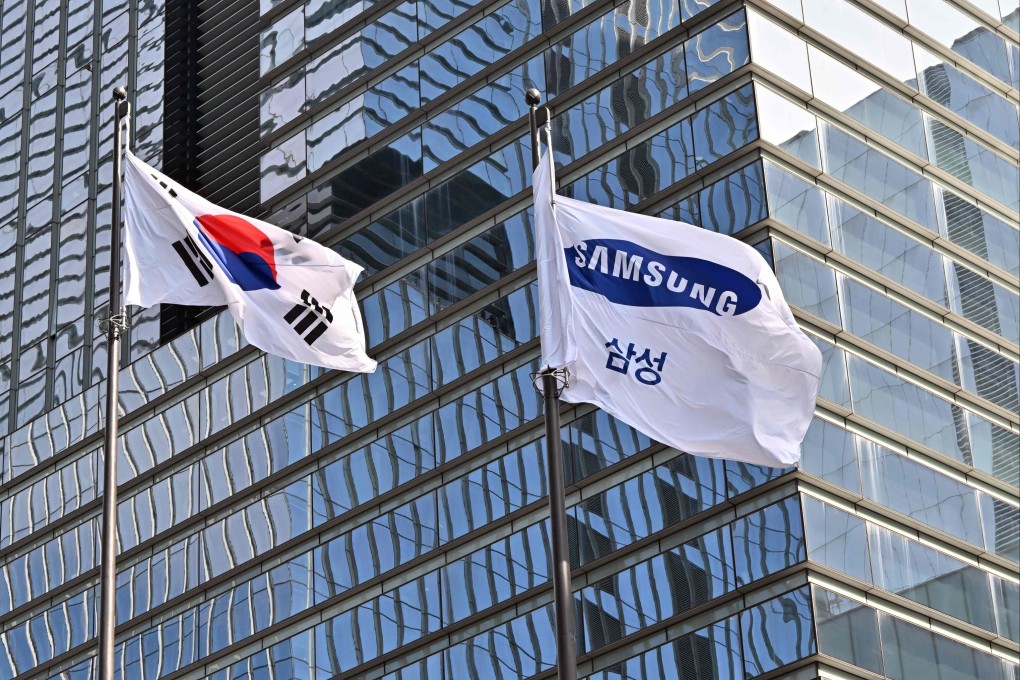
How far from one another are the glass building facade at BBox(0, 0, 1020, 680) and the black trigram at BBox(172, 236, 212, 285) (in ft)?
53.9

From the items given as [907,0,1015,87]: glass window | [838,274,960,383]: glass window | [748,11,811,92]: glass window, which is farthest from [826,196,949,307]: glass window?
[907,0,1015,87]: glass window

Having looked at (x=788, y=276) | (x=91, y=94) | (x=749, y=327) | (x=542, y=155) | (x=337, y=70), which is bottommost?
(x=749, y=327)

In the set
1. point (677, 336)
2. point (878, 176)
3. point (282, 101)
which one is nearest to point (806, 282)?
point (878, 176)

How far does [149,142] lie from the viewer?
64312 millimetres

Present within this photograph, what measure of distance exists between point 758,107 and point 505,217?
7.72m

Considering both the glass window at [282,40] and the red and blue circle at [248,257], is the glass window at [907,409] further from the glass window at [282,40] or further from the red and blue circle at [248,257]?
the glass window at [282,40]

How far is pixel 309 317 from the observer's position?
3178cm

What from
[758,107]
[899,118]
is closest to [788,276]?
[758,107]

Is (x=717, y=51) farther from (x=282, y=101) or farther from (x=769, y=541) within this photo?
(x=282, y=101)

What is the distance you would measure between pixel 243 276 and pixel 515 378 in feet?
66.6

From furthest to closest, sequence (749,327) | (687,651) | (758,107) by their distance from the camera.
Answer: (758,107) < (687,651) < (749,327)

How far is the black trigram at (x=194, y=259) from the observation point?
31703 mm

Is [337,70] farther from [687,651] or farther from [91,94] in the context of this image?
[687,651]

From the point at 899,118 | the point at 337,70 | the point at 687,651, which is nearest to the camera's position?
the point at 687,651
